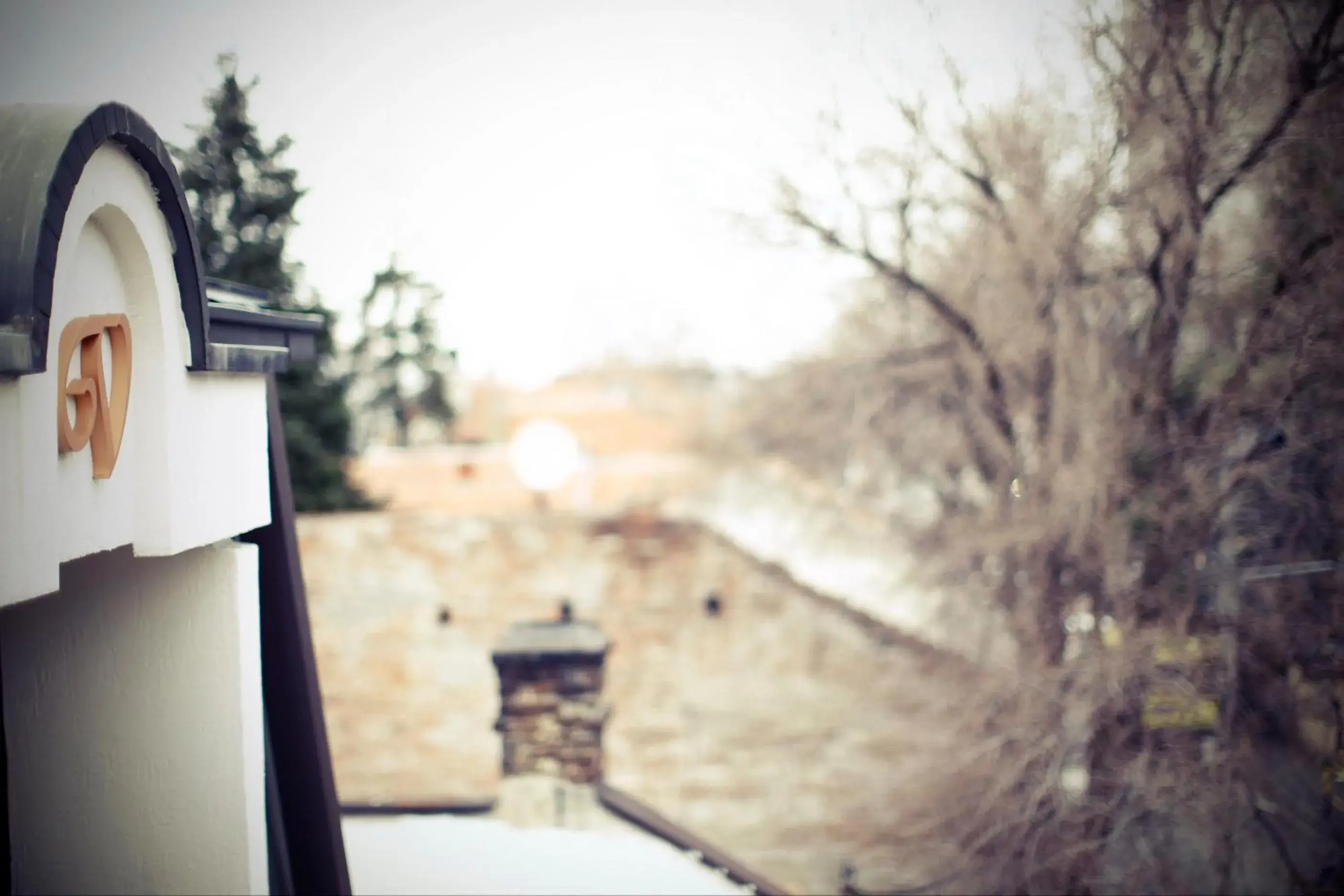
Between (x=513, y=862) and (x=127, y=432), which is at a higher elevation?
(x=127, y=432)

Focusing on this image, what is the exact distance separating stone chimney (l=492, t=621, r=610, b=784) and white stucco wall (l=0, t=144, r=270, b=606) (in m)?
3.00

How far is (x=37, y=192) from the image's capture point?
7.54 feet

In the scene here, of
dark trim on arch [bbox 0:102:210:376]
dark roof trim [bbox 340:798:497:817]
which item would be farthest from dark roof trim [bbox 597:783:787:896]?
dark trim on arch [bbox 0:102:210:376]

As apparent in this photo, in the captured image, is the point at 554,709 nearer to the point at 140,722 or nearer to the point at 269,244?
the point at 140,722

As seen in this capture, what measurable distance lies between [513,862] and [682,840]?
1.01 meters

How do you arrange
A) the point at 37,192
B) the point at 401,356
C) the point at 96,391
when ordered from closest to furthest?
the point at 37,192 → the point at 96,391 → the point at 401,356

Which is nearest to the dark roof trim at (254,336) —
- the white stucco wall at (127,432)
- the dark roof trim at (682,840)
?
the white stucco wall at (127,432)

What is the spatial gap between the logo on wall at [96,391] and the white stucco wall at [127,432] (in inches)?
1.2

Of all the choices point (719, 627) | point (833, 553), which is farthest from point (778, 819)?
point (833, 553)

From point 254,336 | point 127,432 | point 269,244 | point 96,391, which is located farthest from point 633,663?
point 269,244

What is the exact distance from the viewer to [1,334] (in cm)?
212

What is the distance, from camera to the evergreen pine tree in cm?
1280

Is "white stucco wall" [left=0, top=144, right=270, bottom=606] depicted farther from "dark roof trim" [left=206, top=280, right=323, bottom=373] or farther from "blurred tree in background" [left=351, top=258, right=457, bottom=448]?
"blurred tree in background" [left=351, top=258, right=457, bottom=448]

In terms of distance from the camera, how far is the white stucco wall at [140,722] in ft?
10.7
